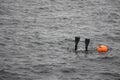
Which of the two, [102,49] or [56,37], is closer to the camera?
[102,49]

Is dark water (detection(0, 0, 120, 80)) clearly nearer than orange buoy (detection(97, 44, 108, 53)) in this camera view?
Yes

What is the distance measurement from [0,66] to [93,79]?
8.02m

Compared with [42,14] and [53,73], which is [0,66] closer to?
[53,73]

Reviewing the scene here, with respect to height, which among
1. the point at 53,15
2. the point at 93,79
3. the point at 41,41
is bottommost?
the point at 93,79

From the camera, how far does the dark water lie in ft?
83.8

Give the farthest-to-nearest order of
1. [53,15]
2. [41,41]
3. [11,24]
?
[53,15] < [11,24] < [41,41]

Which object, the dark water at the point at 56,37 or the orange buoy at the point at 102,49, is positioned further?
the orange buoy at the point at 102,49

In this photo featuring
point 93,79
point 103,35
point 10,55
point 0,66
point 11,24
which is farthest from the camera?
point 11,24

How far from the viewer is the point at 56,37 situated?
3450cm

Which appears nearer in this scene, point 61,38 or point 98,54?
point 98,54

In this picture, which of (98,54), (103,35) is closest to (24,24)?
(103,35)

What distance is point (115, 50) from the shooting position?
99.9 ft

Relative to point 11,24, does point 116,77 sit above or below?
below

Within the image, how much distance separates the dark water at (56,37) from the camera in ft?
83.8
